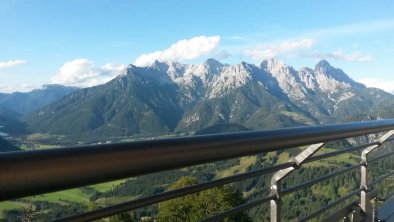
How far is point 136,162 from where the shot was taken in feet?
3.98

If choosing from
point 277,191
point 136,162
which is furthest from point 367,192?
Answer: point 136,162

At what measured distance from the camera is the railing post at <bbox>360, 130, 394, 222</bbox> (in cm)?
367

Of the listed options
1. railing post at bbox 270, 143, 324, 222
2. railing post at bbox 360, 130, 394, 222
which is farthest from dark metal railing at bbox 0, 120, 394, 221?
railing post at bbox 360, 130, 394, 222

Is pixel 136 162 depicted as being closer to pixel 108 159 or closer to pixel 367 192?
pixel 108 159

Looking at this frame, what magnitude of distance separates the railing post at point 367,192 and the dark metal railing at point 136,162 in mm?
1560

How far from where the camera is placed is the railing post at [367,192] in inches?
145

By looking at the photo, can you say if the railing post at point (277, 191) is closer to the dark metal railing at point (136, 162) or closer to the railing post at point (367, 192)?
the dark metal railing at point (136, 162)

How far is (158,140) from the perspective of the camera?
4.47 feet

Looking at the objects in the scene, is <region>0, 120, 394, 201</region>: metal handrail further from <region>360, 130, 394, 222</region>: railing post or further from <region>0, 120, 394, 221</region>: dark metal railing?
<region>360, 130, 394, 222</region>: railing post

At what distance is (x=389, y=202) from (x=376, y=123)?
167 centimetres

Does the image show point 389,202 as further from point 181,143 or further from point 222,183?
point 181,143

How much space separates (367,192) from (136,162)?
298 centimetres

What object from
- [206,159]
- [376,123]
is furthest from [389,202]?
[206,159]

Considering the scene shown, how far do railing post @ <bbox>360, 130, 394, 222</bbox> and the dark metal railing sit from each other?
61.4 inches
